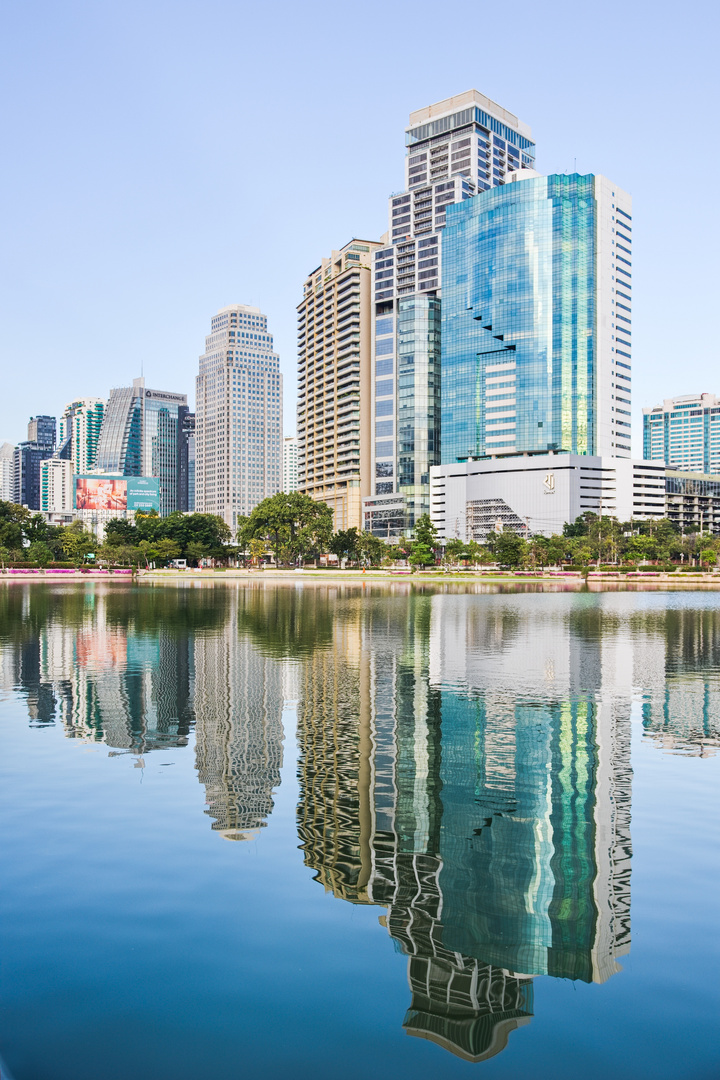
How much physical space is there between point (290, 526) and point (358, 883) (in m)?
167

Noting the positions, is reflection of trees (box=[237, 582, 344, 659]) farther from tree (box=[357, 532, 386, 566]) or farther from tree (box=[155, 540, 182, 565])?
tree (box=[155, 540, 182, 565])

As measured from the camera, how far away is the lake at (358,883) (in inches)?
322

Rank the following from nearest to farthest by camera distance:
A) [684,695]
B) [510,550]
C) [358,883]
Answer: [358,883]
[684,695]
[510,550]

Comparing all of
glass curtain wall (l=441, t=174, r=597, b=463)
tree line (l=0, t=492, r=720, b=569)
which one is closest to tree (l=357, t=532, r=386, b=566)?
tree line (l=0, t=492, r=720, b=569)

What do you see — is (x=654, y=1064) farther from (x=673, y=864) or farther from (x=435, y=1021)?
(x=673, y=864)

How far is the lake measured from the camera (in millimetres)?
8172

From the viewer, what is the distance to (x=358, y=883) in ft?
38.7

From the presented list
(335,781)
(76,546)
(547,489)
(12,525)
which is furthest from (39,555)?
(335,781)

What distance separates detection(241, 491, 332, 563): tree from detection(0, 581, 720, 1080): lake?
468ft

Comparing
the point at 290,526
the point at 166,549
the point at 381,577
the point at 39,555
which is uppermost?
the point at 290,526

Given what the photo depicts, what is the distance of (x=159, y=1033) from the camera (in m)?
8.20

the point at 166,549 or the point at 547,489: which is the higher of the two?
the point at 547,489

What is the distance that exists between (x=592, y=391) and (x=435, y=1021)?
19869cm

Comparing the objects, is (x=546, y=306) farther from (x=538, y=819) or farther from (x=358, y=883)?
(x=358, y=883)
